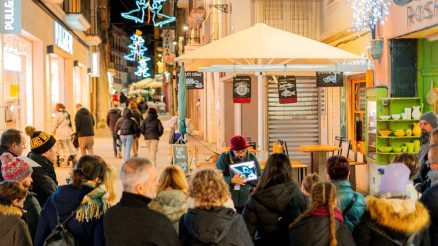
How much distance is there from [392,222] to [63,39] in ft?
66.6

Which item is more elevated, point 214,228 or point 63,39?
point 63,39

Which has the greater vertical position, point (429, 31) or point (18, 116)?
point (429, 31)

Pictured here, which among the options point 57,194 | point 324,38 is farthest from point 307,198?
point 324,38

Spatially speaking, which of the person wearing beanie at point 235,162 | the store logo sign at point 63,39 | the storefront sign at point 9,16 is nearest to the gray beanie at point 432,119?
the person wearing beanie at point 235,162

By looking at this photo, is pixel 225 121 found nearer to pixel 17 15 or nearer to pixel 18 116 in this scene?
pixel 18 116

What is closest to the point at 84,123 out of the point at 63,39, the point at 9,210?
the point at 63,39

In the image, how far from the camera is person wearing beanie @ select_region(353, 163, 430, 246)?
4.46 metres

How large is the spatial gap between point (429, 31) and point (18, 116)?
10.5 meters

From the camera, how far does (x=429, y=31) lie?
10617mm

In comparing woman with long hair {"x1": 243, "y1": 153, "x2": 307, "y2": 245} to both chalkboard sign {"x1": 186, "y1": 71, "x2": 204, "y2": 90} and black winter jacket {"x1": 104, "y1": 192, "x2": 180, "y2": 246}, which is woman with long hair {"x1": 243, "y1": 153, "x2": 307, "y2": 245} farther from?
chalkboard sign {"x1": 186, "y1": 71, "x2": 204, "y2": 90}

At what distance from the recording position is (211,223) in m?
4.31

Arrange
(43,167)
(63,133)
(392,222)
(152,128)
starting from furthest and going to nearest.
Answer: (63,133), (152,128), (43,167), (392,222)

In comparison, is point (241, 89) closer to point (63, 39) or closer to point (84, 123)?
point (84, 123)

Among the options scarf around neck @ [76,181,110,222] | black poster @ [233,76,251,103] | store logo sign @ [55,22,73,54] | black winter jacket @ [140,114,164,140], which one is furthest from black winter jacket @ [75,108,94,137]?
scarf around neck @ [76,181,110,222]
